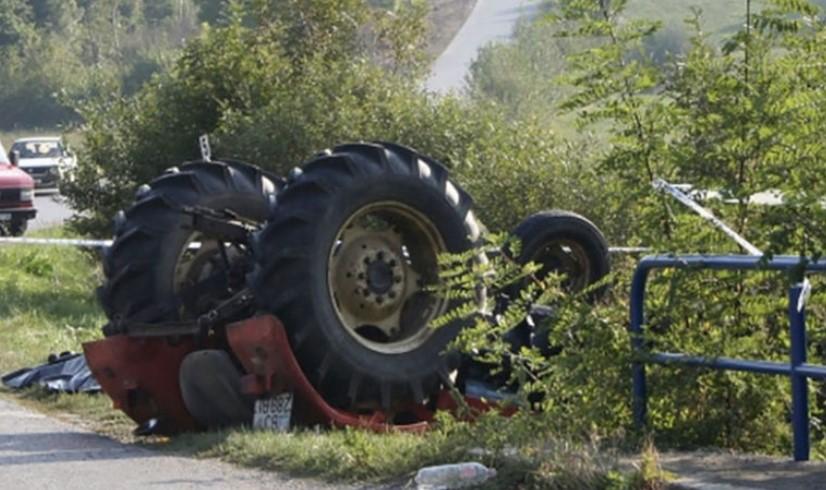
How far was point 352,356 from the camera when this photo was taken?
1144 centimetres

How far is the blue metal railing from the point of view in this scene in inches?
339

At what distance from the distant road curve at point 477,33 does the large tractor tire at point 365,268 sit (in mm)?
40773

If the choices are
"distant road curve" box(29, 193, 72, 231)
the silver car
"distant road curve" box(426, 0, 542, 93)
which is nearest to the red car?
"distant road curve" box(29, 193, 72, 231)

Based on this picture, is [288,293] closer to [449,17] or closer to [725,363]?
[725,363]

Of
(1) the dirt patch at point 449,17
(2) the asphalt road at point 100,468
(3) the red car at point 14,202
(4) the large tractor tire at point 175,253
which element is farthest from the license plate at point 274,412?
(1) the dirt patch at point 449,17

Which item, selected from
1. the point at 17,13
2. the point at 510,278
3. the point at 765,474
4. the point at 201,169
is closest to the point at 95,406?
the point at 201,169

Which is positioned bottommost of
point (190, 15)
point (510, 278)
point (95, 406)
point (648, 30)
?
point (95, 406)

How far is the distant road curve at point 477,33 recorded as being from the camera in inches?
2249

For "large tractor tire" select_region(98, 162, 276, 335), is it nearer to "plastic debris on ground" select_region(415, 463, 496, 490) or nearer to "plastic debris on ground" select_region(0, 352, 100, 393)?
"plastic debris on ground" select_region(0, 352, 100, 393)

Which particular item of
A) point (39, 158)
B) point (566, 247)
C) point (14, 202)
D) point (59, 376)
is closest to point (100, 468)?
point (566, 247)

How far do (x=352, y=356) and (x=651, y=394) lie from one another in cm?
240

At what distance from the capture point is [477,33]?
65375 mm

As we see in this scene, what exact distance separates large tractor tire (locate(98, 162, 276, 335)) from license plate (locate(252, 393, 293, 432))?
3.56 ft

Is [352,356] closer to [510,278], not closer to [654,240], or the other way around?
[510,278]
